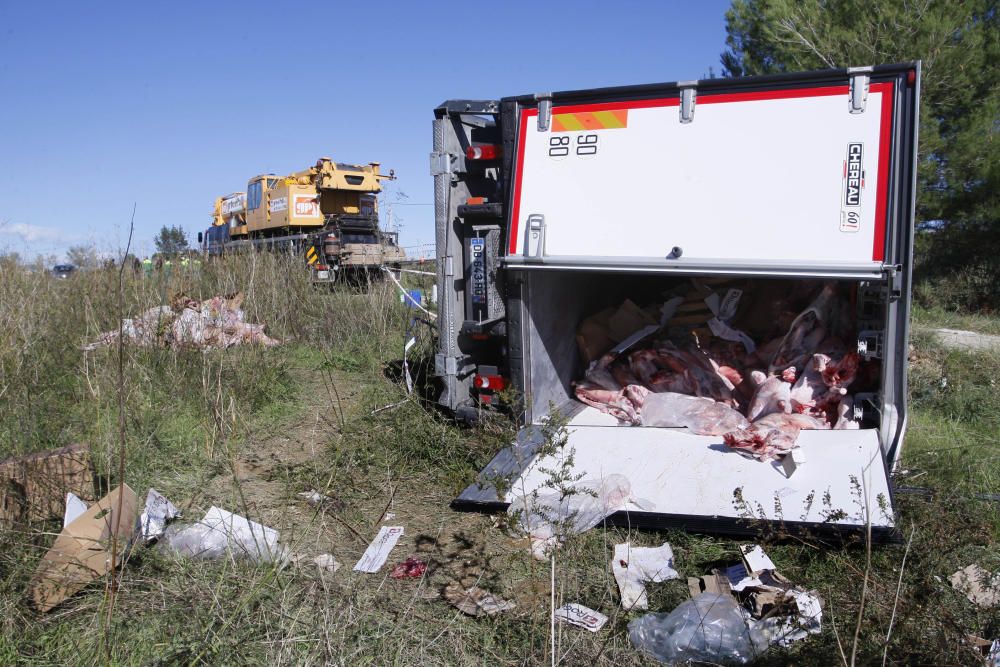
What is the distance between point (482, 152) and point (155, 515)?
2.90m

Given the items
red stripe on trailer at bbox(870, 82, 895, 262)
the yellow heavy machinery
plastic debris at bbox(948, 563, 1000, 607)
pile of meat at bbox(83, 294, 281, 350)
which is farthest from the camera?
the yellow heavy machinery

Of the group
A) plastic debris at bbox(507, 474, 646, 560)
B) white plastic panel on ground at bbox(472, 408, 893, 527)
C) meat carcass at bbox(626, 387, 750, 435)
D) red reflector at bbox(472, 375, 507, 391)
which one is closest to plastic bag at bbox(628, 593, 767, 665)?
white plastic panel on ground at bbox(472, 408, 893, 527)

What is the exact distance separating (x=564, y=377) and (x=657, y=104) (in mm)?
2070

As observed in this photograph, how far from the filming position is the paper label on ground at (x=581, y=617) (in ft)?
9.32

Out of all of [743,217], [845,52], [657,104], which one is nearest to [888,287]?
[743,217]

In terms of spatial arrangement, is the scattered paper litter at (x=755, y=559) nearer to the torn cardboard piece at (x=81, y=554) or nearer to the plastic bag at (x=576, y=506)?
the plastic bag at (x=576, y=506)

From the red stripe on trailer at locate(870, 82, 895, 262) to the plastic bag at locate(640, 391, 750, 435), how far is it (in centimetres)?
132

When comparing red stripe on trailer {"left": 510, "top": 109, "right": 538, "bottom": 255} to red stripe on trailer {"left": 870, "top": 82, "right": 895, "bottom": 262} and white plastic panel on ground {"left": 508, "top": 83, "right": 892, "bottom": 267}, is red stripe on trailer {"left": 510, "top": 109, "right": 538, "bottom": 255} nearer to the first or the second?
white plastic panel on ground {"left": 508, "top": 83, "right": 892, "bottom": 267}

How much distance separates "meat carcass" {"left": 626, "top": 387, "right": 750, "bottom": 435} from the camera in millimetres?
4719

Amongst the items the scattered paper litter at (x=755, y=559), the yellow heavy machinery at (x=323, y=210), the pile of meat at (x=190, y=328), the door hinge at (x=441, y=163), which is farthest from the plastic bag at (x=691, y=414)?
the yellow heavy machinery at (x=323, y=210)

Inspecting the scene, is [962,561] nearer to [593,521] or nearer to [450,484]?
[593,521]

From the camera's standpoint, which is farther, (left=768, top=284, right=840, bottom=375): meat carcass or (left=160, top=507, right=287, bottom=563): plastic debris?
(left=768, top=284, right=840, bottom=375): meat carcass

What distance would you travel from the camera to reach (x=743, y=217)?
4219mm

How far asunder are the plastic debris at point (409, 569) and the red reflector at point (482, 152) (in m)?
2.65
